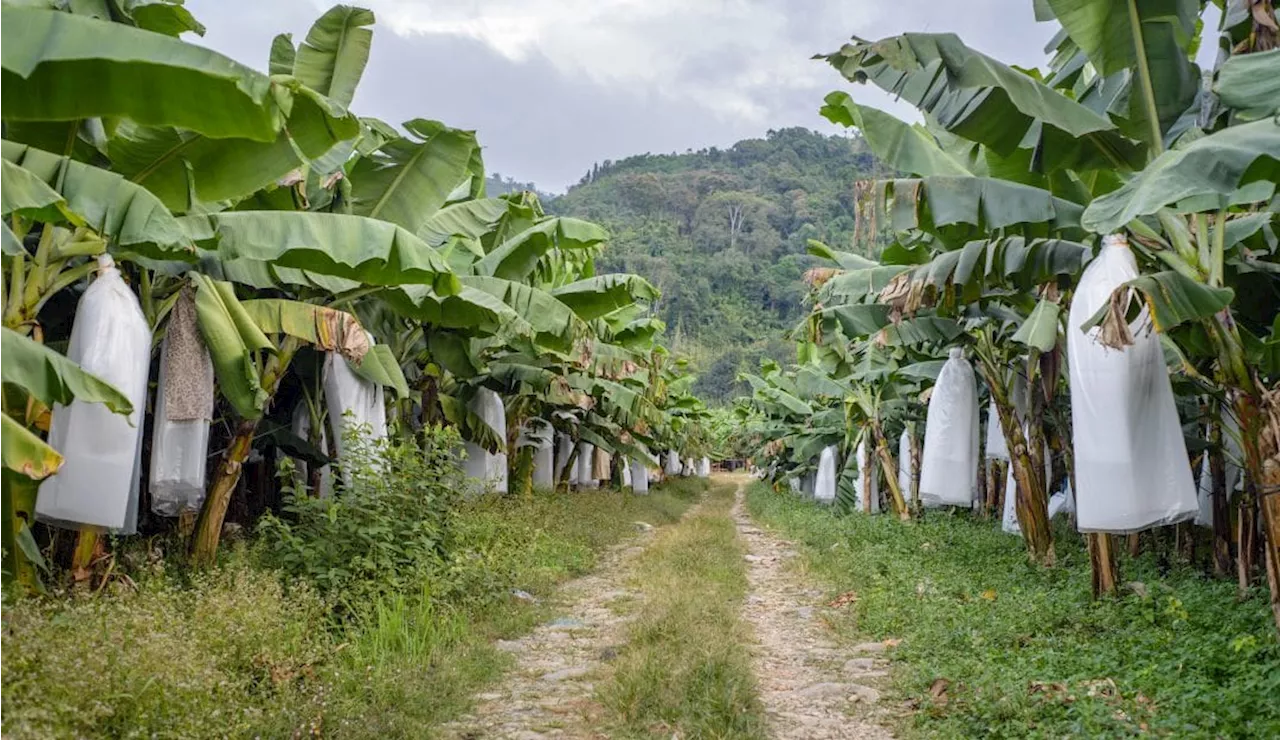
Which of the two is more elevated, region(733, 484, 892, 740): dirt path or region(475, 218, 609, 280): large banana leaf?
region(475, 218, 609, 280): large banana leaf

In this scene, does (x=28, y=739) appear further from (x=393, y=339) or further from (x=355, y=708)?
(x=393, y=339)

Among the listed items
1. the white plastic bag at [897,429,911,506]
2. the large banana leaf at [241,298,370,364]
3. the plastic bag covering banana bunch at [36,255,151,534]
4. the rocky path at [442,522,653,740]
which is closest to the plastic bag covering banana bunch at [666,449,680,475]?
the white plastic bag at [897,429,911,506]

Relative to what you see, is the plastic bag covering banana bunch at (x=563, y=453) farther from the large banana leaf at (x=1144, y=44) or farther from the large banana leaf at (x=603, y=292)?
the large banana leaf at (x=1144, y=44)

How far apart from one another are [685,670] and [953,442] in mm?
4976

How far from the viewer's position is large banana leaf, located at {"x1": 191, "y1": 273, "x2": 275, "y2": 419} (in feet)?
21.9

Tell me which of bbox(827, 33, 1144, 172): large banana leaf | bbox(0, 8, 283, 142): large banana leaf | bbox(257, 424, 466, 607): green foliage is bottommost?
bbox(257, 424, 466, 607): green foliage

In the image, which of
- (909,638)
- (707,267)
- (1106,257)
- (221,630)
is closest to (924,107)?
(1106,257)

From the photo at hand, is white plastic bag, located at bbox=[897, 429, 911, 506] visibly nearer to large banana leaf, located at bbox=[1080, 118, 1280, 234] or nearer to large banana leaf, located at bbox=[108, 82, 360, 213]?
large banana leaf, located at bbox=[1080, 118, 1280, 234]

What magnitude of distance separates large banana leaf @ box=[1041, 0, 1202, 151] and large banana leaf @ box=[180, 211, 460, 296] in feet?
14.4

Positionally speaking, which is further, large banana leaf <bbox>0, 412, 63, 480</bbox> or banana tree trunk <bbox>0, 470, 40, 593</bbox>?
banana tree trunk <bbox>0, 470, 40, 593</bbox>

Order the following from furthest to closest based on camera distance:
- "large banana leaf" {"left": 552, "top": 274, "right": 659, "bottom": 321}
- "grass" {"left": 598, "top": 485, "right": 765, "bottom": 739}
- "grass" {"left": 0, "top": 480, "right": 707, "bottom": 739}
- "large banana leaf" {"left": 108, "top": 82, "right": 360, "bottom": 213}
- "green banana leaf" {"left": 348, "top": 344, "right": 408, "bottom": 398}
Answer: "large banana leaf" {"left": 552, "top": 274, "right": 659, "bottom": 321}, "green banana leaf" {"left": 348, "top": 344, "right": 408, "bottom": 398}, "large banana leaf" {"left": 108, "top": 82, "right": 360, "bottom": 213}, "grass" {"left": 598, "top": 485, "right": 765, "bottom": 739}, "grass" {"left": 0, "top": 480, "right": 707, "bottom": 739}

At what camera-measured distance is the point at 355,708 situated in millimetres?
4914

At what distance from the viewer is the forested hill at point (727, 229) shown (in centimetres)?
6134

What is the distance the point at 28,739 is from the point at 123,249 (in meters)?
3.66
